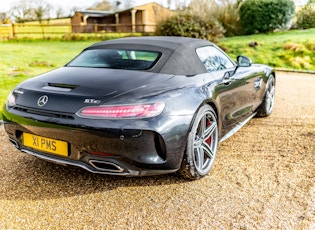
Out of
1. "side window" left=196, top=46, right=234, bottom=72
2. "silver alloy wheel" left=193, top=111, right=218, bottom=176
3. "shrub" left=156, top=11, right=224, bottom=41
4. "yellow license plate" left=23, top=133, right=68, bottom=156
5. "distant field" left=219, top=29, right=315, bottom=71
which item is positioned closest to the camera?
"yellow license plate" left=23, top=133, right=68, bottom=156

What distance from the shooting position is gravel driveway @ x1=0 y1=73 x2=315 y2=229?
2.52 m

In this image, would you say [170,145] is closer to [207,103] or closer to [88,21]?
[207,103]

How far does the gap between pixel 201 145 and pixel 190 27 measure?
12600 millimetres

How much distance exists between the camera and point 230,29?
19.8m

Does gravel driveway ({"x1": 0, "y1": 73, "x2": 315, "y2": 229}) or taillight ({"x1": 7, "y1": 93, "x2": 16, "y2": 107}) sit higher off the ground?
taillight ({"x1": 7, "y1": 93, "x2": 16, "y2": 107})

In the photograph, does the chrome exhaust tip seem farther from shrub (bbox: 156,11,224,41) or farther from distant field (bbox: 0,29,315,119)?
shrub (bbox: 156,11,224,41)

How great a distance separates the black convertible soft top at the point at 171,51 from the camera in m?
3.27

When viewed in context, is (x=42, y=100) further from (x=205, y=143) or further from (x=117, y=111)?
(x=205, y=143)

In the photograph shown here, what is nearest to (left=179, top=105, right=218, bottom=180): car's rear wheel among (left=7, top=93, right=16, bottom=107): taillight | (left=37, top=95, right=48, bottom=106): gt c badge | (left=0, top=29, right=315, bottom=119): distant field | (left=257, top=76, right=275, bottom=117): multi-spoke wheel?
(left=37, top=95, right=48, bottom=106): gt c badge

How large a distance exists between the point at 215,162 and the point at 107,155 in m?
1.39

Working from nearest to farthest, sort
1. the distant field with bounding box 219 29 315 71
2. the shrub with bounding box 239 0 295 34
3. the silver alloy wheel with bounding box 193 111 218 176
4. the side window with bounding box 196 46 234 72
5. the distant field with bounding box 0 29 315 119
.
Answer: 1. the silver alloy wheel with bounding box 193 111 218 176
2. the side window with bounding box 196 46 234 72
3. the distant field with bounding box 0 29 315 119
4. the distant field with bounding box 219 29 315 71
5. the shrub with bounding box 239 0 295 34

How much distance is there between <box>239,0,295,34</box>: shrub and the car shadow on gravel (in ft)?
57.7

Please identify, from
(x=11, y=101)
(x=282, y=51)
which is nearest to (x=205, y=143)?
(x=11, y=101)

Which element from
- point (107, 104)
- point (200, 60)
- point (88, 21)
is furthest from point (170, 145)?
point (88, 21)
